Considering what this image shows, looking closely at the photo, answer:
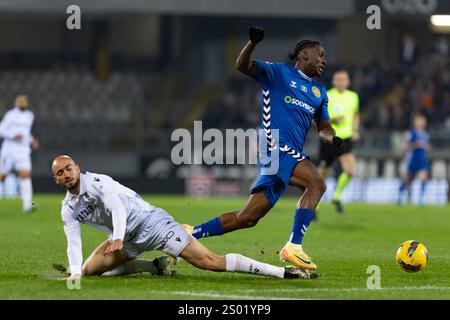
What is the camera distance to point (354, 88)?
3338 cm

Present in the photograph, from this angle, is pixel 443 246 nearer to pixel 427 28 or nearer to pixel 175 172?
pixel 175 172

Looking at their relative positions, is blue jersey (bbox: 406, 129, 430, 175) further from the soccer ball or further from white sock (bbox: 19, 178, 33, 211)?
the soccer ball

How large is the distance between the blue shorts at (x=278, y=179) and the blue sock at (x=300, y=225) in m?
0.32

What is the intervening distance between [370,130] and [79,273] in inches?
891

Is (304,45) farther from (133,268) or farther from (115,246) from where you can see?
(115,246)

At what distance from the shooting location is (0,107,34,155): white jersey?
20000mm

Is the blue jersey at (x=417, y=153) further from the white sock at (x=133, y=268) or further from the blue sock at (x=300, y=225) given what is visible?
the white sock at (x=133, y=268)

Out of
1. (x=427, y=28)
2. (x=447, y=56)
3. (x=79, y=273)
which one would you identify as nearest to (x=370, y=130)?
(x=447, y=56)

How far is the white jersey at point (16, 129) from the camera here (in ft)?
65.6

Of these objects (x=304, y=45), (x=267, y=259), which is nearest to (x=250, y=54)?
(x=304, y=45)

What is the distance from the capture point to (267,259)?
12039 millimetres

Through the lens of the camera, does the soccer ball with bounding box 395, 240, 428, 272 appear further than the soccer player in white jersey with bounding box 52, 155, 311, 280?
Yes

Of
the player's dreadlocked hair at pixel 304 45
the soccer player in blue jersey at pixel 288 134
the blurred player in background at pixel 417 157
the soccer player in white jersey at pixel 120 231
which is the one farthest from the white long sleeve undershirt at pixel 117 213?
the blurred player in background at pixel 417 157

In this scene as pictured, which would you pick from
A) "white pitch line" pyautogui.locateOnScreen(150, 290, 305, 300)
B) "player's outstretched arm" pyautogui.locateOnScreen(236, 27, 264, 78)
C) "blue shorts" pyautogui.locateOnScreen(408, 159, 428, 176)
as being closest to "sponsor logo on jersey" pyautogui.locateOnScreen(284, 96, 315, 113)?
"player's outstretched arm" pyautogui.locateOnScreen(236, 27, 264, 78)
